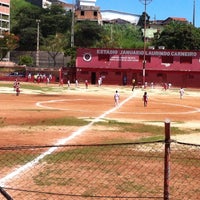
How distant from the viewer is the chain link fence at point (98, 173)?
1204cm

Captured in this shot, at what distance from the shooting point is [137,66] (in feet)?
251

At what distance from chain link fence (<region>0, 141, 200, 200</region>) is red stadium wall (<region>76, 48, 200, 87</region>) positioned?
190 feet

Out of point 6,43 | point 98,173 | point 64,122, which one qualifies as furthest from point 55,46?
point 98,173

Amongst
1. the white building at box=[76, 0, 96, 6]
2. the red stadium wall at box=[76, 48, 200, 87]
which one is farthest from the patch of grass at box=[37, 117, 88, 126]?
the white building at box=[76, 0, 96, 6]

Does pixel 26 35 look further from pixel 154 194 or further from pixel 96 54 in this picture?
pixel 154 194

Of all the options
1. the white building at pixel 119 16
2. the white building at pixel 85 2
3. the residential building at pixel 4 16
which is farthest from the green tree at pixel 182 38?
the white building at pixel 119 16

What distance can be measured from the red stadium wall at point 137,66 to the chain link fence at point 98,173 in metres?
57.9

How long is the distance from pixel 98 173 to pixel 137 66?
6292 centimetres

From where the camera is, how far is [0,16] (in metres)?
116

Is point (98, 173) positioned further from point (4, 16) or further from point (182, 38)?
point (4, 16)

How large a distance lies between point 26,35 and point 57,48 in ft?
33.7

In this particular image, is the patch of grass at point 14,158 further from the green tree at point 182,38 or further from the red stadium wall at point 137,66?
the green tree at point 182,38

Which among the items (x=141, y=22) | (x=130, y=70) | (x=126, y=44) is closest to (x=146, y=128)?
(x=130, y=70)

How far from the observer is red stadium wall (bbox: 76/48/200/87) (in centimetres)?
7544
